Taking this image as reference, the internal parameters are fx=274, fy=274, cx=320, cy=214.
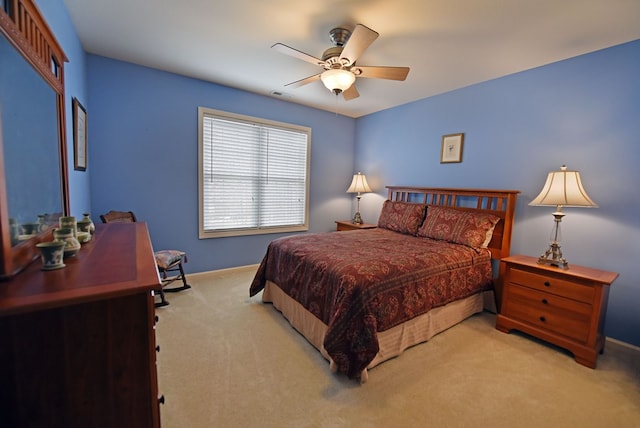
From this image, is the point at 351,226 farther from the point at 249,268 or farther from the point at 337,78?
the point at 337,78

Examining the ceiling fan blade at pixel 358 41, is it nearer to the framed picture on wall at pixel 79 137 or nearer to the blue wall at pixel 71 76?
the blue wall at pixel 71 76

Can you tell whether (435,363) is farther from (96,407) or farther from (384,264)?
(96,407)

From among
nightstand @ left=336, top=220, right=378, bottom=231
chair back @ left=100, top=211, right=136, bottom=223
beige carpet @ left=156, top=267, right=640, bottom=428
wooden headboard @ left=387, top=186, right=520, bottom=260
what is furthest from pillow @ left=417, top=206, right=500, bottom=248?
chair back @ left=100, top=211, right=136, bottom=223

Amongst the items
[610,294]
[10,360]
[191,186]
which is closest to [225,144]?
[191,186]

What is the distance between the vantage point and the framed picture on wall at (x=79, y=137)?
7.29 ft

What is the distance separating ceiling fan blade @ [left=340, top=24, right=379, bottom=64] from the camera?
184 centimetres

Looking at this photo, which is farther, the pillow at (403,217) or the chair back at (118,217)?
the pillow at (403,217)

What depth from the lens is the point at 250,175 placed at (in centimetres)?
401

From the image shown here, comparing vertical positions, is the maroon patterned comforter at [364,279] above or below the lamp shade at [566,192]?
below

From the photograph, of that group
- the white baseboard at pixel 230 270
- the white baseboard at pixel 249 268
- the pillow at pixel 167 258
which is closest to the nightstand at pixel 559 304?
the white baseboard at pixel 249 268

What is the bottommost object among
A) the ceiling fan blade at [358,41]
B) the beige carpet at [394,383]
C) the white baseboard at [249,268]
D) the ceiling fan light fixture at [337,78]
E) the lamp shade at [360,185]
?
the beige carpet at [394,383]

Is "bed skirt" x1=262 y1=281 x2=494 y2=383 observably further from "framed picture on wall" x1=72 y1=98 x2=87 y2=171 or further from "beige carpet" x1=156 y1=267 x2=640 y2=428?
"framed picture on wall" x1=72 y1=98 x2=87 y2=171

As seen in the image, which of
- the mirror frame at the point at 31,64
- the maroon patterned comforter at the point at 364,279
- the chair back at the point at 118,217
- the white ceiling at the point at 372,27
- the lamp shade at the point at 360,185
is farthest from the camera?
the lamp shade at the point at 360,185

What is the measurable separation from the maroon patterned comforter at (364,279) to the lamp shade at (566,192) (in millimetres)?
769
